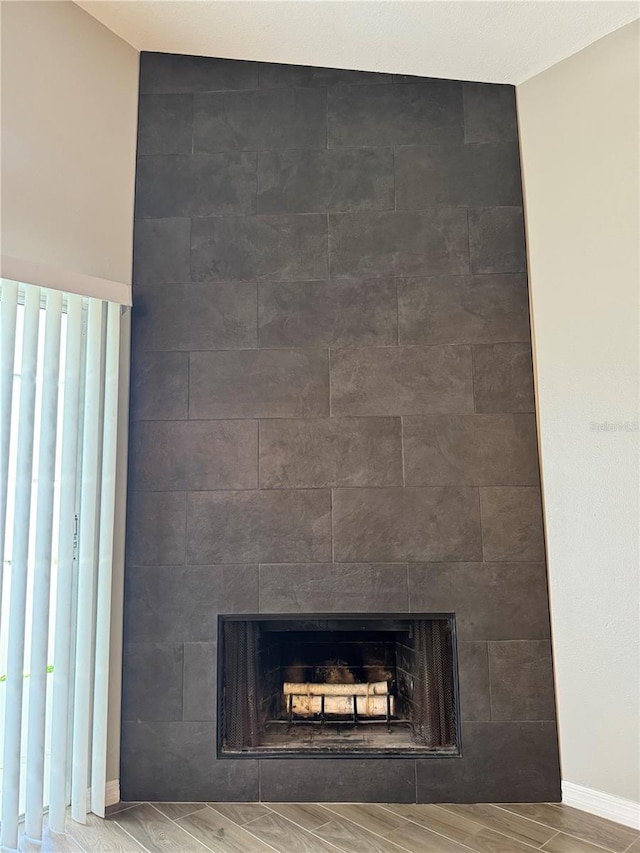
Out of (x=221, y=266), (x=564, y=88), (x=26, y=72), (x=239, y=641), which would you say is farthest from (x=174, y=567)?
(x=564, y=88)

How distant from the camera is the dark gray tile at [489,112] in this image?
268 centimetres

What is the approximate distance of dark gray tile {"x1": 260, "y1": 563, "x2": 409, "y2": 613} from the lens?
2471 mm

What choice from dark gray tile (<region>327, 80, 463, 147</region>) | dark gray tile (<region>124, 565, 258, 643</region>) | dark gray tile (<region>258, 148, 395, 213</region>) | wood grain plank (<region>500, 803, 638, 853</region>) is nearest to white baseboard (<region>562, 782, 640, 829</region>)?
wood grain plank (<region>500, 803, 638, 853</region>)

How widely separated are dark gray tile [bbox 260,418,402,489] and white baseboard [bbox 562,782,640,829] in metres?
1.29

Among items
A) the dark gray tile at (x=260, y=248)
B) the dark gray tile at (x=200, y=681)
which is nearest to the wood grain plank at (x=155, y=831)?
the dark gray tile at (x=200, y=681)

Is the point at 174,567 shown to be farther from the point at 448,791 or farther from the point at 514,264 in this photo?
the point at 514,264

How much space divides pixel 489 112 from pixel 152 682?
2.70 metres

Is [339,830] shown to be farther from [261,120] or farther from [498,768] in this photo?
[261,120]

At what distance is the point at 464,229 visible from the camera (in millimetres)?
2639

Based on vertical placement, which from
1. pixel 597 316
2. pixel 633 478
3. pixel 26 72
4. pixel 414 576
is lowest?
pixel 414 576

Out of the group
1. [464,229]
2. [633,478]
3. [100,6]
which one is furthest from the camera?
[464,229]

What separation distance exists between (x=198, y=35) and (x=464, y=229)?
1328 mm

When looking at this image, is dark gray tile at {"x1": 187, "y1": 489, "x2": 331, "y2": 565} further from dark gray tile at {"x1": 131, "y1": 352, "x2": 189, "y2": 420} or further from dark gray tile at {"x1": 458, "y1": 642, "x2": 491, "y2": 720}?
dark gray tile at {"x1": 458, "y1": 642, "x2": 491, "y2": 720}

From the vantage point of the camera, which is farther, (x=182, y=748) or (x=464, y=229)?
(x=464, y=229)
